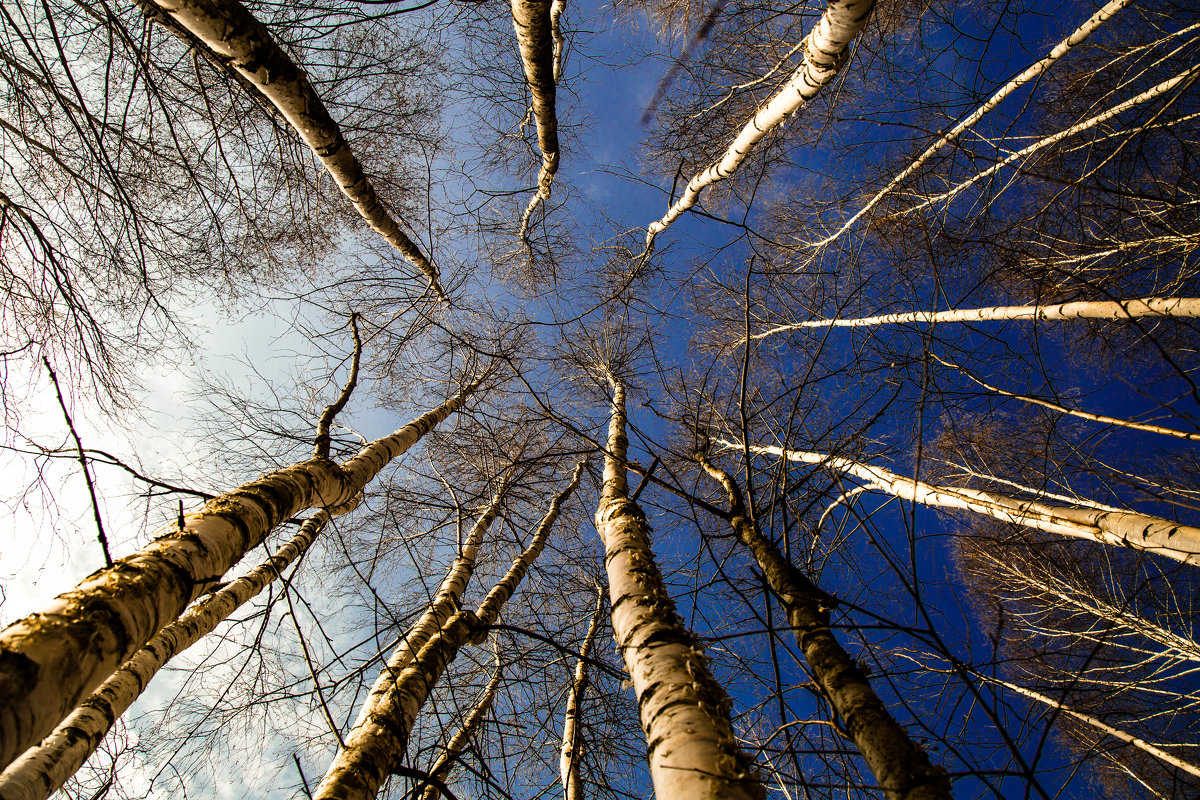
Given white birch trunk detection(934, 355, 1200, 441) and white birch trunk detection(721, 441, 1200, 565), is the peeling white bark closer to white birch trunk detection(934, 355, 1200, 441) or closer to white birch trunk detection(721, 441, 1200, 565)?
white birch trunk detection(721, 441, 1200, 565)

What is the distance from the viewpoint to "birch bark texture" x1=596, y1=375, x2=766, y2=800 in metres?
1.15

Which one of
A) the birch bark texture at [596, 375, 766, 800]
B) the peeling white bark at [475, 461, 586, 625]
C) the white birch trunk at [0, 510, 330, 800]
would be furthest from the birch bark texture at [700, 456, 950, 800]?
the peeling white bark at [475, 461, 586, 625]

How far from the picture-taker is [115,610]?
1429 mm

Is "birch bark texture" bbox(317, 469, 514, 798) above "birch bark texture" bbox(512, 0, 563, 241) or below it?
below

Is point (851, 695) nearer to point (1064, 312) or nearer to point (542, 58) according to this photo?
point (542, 58)

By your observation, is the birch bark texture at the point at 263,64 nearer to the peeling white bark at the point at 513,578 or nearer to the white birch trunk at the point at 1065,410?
the peeling white bark at the point at 513,578

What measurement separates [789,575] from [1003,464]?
606cm

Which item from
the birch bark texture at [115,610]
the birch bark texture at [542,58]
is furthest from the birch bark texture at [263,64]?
the birch bark texture at [115,610]

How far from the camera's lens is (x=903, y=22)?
4617 mm

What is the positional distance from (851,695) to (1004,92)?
629 cm

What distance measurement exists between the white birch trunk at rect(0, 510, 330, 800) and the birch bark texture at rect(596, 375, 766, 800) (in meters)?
1.36

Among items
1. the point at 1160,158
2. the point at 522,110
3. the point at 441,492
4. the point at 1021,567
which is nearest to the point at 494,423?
the point at 441,492

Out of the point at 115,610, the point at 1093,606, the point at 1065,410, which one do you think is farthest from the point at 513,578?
the point at 1093,606

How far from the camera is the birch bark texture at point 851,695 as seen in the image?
45.7 inches
